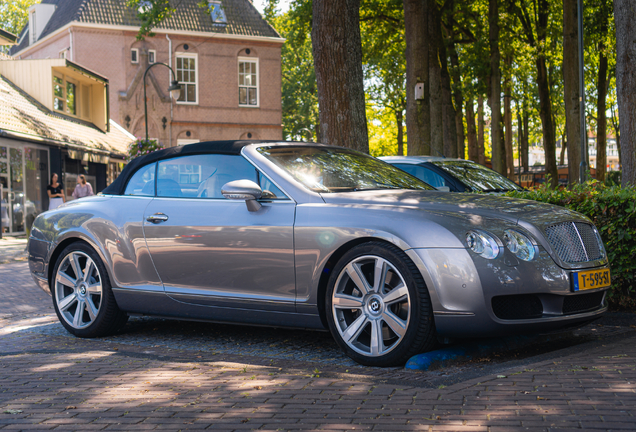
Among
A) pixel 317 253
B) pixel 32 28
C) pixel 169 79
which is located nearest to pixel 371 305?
pixel 317 253

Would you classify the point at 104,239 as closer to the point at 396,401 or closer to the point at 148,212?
the point at 148,212

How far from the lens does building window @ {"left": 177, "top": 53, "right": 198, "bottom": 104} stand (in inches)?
1516

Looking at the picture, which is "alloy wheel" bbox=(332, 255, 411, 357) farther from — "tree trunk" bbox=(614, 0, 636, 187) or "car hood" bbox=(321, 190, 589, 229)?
"tree trunk" bbox=(614, 0, 636, 187)

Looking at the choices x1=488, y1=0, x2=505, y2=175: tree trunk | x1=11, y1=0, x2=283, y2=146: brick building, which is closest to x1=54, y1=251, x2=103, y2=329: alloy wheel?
x1=488, y1=0, x2=505, y2=175: tree trunk

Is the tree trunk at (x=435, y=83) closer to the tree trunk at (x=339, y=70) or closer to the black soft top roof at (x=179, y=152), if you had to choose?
the tree trunk at (x=339, y=70)

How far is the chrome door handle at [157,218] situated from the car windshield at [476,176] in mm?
4799

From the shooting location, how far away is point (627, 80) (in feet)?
31.1

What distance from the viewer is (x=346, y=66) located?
9516mm

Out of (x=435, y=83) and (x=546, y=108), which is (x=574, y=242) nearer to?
(x=435, y=83)

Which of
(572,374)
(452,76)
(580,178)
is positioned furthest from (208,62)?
(572,374)

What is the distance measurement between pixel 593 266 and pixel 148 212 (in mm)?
3381

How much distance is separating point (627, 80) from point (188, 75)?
104 feet

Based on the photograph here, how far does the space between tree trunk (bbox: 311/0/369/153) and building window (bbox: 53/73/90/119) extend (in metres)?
19.3

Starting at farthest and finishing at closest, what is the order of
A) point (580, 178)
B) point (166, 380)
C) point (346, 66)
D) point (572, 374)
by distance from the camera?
point (580, 178) < point (346, 66) < point (166, 380) < point (572, 374)
